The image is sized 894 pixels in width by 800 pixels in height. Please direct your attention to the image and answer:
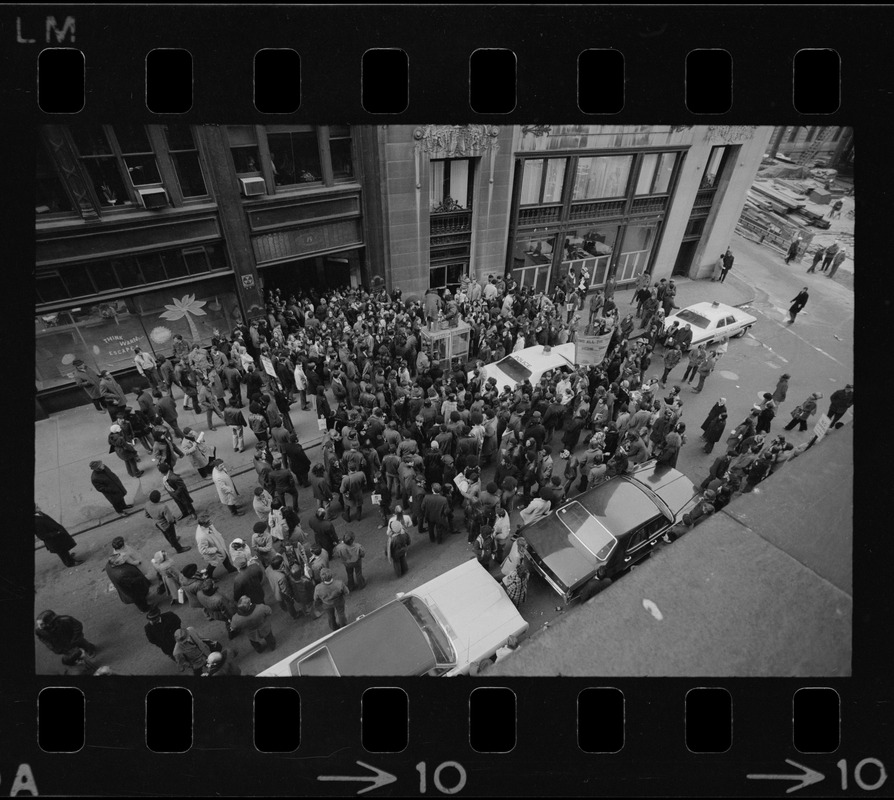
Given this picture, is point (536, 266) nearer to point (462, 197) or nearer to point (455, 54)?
point (462, 197)

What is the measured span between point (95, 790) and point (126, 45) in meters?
6.72

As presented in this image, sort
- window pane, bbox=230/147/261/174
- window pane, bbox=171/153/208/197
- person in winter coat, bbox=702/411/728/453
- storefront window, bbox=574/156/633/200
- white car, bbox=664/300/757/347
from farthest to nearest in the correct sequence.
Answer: storefront window, bbox=574/156/633/200 → white car, bbox=664/300/757/347 → window pane, bbox=230/147/261/174 → window pane, bbox=171/153/208/197 → person in winter coat, bbox=702/411/728/453

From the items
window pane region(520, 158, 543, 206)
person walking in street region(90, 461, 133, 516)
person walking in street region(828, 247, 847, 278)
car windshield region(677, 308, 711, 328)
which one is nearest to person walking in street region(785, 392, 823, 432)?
car windshield region(677, 308, 711, 328)

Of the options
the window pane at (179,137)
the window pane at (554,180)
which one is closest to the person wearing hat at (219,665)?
the window pane at (179,137)

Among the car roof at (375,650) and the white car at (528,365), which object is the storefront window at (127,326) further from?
the car roof at (375,650)

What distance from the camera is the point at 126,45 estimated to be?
149 inches

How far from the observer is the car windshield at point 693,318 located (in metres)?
16.0

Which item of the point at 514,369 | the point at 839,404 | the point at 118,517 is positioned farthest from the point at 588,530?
the point at 118,517

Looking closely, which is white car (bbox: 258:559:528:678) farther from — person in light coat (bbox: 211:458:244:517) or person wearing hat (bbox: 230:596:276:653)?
person in light coat (bbox: 211:458:244:517)

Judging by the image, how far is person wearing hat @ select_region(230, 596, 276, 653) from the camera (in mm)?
6371

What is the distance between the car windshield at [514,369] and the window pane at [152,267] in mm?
9634

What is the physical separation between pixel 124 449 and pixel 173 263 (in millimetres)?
5718

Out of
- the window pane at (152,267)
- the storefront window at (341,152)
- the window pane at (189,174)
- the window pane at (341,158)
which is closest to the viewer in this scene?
the window pane at (189,174)

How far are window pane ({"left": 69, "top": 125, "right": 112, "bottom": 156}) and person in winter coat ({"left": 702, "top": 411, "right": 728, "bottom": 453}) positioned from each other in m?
16.1
